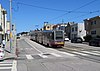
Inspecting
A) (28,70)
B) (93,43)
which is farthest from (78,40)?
(28,70)

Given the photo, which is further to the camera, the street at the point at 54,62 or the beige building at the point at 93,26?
the beige building at the point at 93,26

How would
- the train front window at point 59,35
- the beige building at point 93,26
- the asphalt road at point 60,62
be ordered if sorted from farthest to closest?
the beige building at point 93,26
the train front window at point 59,35
the asphalt road at point 60,62

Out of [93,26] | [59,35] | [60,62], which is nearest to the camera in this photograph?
[60,62]

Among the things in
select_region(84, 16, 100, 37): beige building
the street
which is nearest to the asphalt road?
the street

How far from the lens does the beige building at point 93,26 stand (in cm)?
7082

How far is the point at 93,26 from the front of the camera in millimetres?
74500

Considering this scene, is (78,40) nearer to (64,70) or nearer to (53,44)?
(53,44)

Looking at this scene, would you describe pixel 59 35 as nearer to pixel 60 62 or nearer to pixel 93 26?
pixel 60 62

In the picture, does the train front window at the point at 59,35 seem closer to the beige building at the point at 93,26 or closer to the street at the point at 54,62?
the street at the point at 54,62

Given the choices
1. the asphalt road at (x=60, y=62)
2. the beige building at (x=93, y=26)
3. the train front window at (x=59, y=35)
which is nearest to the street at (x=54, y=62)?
the asphalt road at (x=60, y=62)

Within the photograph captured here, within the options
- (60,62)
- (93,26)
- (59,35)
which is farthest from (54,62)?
(93,26)

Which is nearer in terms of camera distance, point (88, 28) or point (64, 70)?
point (64, 70)

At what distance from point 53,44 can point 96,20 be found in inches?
1237

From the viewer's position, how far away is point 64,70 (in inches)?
563
